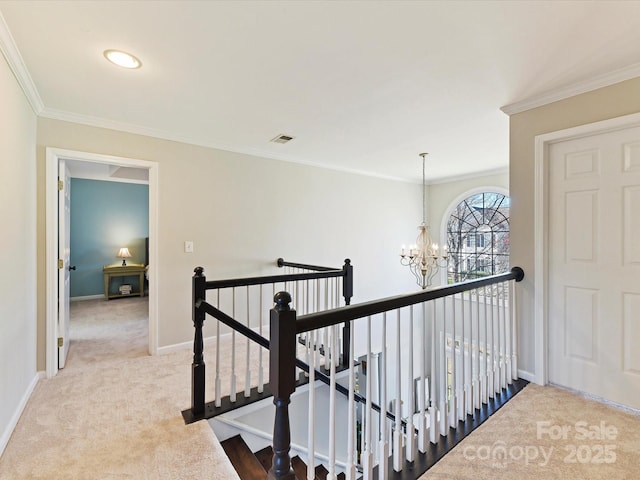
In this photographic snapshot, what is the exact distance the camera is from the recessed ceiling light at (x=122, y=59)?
1801 millimetres

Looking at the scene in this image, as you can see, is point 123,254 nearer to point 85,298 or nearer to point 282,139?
point 85,298

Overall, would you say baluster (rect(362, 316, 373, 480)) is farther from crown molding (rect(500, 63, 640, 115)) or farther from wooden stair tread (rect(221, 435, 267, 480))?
crown molding (rect(500, 63, 640, 115))

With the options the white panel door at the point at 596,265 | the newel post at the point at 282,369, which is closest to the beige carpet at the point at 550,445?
the white panel door at the point at 596,265

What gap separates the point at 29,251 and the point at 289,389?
8.21 ft

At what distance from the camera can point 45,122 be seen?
8.52 ft

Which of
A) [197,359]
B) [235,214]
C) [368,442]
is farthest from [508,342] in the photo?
[235,214]

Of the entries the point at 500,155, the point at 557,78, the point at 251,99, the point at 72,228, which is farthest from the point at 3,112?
the point at 72,228

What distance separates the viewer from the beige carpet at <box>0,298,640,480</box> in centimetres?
156

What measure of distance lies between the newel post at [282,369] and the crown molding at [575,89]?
251 cm

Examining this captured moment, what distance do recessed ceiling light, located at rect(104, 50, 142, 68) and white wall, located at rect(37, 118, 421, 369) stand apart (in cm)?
121

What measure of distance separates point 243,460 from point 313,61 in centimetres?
252

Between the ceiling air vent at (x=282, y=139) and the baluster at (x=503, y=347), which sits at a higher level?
the ceiling air vent at (x=282, y=139)

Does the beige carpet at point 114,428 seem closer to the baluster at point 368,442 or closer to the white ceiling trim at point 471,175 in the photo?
the baluster at point 368,442

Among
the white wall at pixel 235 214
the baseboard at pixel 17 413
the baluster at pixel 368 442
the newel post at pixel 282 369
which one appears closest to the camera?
the newel post at pixel 282 369
